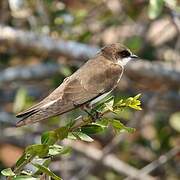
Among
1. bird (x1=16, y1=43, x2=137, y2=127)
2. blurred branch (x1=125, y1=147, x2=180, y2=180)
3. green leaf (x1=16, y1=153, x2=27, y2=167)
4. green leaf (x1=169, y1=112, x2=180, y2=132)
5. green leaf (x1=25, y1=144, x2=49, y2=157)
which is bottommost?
blurred branch (x1=125, y1=147, x2=180, y2=180)

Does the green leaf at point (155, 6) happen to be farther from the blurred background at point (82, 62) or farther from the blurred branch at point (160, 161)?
the blurred branch at point (160, 161)

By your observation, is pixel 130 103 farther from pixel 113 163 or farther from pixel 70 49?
pixel 113 163

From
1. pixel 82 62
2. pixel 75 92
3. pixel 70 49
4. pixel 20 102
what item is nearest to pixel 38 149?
pixel 75 92

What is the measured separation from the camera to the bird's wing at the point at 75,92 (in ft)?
12.6

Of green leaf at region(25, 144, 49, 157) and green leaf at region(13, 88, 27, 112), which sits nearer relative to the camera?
green leaf at region(25, 144, 49, 157)

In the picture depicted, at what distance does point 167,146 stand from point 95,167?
2.51 ft

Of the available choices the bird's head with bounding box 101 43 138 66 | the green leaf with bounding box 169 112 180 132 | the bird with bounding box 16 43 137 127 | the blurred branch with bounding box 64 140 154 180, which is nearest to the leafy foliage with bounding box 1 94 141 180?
the bird with bounding box 16 43 137 127

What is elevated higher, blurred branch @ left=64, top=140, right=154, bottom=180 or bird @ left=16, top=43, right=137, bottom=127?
bird @ left=16, top=43, right=137, bottom=127

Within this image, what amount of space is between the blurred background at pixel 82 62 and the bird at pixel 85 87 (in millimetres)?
896

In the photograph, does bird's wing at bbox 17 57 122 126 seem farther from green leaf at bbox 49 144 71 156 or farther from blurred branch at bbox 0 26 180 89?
blurred branch at bbox 0 26 180 89

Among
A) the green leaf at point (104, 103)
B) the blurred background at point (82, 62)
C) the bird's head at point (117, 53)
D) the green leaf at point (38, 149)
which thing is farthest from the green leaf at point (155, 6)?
the green leaf at point (38, 149)

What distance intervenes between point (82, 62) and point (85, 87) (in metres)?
1.71

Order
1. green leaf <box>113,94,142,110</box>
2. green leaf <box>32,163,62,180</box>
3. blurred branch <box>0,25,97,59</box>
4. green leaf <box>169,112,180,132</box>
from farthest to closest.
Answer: green leaf <box>169,112,180,132</box> < blurred branch <box>0,25,97,59</box> < green leaf <box>113,94,142,110</box> < green leaf <box>32,163,62,180</box>

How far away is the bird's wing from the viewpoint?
12.6 feet
